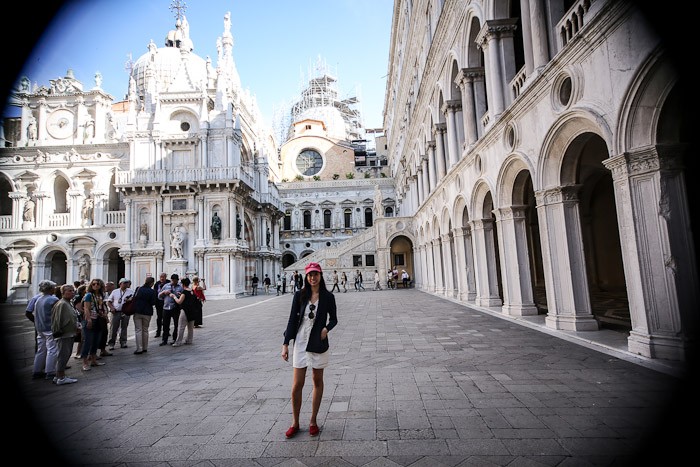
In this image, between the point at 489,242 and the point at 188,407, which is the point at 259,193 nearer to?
the point at 489,242

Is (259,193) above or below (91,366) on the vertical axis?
above

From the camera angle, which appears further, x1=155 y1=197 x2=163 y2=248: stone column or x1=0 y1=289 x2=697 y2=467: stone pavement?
x1=155 y1=197 x2=163 y2=248: stone column

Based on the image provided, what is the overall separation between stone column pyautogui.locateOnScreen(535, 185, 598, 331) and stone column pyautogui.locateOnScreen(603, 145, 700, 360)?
2059mm

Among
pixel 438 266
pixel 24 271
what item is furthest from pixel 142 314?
pixel 24 271

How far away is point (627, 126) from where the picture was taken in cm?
567

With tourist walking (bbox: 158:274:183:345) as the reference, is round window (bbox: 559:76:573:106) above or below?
above

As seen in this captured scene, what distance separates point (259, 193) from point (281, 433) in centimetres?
3457

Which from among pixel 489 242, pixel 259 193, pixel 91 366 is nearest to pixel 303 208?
pixel 259 193

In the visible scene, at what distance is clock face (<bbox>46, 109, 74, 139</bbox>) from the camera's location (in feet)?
108

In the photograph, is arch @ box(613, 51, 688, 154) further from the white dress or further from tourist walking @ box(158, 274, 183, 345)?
tourist walking @ box(158, 274, 183, 345)

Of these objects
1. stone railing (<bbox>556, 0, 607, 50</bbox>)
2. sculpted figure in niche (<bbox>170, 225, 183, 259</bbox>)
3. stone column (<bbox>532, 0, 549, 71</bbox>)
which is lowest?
sculpted figure in niche (<bbox>170, 225, 183, 259</bbox>)

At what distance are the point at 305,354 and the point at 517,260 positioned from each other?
27.4 ft

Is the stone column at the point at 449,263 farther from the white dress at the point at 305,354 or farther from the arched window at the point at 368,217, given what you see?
the arched window at the point at 368,217

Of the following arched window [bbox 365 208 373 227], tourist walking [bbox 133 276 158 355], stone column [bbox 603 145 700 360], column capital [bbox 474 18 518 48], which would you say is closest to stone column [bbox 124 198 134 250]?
tourist walking [bbox 133 276 158 355]
